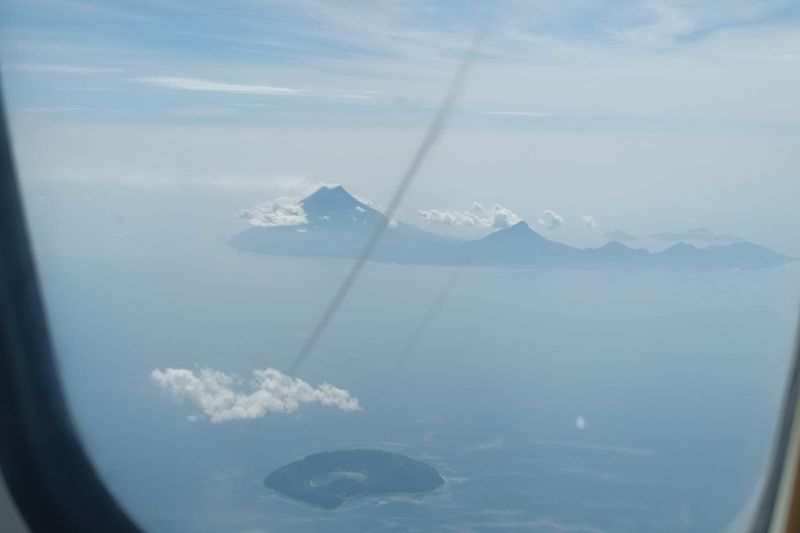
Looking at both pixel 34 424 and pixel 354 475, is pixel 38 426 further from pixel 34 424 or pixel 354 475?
pixel 354 475

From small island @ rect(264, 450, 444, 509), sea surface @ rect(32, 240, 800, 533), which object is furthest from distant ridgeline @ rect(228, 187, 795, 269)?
small island @ rect(264, 450, 444, 509)

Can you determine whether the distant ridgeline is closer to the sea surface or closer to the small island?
the sea surface

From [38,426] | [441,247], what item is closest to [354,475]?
[441,247]

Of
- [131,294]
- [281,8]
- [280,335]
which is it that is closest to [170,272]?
[131,294]

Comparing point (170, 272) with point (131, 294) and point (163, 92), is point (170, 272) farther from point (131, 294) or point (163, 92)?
point (163, 92)

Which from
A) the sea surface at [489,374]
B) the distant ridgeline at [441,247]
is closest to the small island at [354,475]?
the sea surface at [489,374]

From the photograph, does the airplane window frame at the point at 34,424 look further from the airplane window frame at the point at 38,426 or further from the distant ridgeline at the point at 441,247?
the distant ridgeline at the point at 441,247
